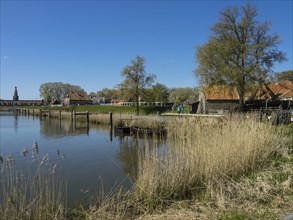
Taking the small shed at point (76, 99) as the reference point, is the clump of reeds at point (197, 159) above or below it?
below

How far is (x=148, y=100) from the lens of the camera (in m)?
50.8

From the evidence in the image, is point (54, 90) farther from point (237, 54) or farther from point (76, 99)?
point (237, 54)

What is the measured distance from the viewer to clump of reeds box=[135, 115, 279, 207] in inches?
229

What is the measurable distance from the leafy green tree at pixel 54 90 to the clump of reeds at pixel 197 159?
12203cm

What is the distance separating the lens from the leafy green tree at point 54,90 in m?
124

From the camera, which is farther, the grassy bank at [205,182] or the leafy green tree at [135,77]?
the leafy green tree at [135,77]

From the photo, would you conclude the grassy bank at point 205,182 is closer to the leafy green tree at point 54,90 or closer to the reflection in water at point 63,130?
the reflection in water at point 63,130

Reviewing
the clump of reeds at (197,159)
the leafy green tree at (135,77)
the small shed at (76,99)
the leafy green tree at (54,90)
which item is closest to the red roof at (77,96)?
the small shed at (76,99)

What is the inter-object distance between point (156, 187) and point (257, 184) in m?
1.97

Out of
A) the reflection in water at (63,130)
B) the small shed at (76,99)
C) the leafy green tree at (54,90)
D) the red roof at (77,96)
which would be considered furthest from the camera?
the leafy green tree at (54,90)

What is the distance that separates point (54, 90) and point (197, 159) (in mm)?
127472

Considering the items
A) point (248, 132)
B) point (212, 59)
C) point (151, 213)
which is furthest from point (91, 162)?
point (212, 59)

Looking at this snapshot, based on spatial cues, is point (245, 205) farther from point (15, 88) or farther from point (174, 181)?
point (15, 88)

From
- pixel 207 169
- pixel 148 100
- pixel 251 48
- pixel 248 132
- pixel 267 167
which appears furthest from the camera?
pixel 148 100
